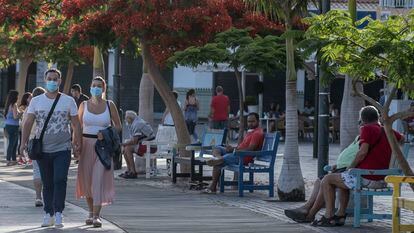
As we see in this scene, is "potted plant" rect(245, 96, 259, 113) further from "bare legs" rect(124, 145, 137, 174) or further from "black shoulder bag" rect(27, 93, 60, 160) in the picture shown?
"black shoulder bag" rect(27, 93, 60, 160)

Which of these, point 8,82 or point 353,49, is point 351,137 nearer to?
point 353,49

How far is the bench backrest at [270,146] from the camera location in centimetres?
1603

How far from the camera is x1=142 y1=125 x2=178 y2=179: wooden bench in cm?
1977

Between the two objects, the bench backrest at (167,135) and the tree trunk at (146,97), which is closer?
the bench backrest at (167,135)

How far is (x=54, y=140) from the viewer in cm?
1184

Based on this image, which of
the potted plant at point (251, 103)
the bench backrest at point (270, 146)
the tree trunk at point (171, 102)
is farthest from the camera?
the potted plant at point (251, 103)

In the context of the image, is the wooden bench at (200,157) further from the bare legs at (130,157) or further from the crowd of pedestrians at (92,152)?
the crowd of pedestrians at (92,152)

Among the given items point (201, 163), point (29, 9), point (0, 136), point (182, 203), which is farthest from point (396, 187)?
point (0, 136)

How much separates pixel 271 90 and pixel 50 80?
114 feet

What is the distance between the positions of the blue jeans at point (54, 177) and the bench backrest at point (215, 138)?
6.49 m

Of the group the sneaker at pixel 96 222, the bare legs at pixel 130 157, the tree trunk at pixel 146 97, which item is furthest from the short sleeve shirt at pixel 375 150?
the tree trunk at pixel 146 97

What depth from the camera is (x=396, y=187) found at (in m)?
10.3

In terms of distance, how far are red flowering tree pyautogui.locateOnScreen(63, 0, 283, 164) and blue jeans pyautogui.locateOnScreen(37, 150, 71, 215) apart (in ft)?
19.3

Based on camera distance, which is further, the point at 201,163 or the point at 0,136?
the point at 0,136
